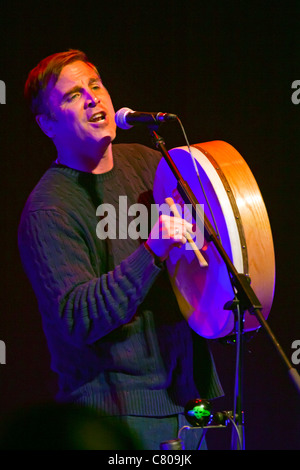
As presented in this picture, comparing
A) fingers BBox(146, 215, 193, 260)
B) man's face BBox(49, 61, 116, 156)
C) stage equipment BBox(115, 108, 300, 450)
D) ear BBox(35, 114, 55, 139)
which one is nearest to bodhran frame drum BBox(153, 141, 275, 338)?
stage equipment BBox(115, 108, 300, 450)

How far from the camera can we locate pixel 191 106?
3.35 metres

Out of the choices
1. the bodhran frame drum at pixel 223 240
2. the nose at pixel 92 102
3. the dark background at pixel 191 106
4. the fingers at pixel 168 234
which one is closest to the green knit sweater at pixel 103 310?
the fingers at pixel 168 234

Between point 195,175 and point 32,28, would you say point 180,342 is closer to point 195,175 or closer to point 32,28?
point 195,175

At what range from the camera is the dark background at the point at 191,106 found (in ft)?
10.00

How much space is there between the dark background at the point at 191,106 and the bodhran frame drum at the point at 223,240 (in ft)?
3.54

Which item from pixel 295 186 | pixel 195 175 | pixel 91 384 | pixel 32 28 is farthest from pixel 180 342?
pixel 32 28

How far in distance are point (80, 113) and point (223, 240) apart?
0.77 meters

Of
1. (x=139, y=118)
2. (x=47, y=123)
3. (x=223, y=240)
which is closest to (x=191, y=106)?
(x=47, y=123)

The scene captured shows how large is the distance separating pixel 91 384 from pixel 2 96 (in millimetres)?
1589

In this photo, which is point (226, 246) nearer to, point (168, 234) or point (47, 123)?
point (168, 234)

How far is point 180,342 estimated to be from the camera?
2199mm

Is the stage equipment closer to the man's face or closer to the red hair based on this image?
the man's face

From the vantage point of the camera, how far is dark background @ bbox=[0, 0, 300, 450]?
3047 millimetres

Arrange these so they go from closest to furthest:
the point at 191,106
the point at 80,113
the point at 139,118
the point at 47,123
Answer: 1. the point at 139,118
2. the point at 80,113
3. the point at 47,123
4. the point at 191,106
